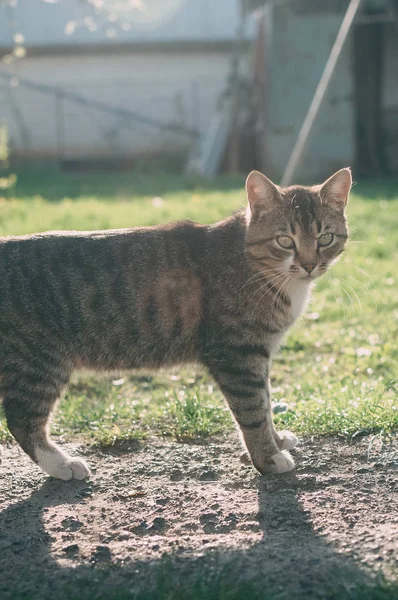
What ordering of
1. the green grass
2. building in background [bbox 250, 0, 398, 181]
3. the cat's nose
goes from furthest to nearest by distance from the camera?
building in background [bbox 250, 0, 398, 181] < the green grass < the cat's nose

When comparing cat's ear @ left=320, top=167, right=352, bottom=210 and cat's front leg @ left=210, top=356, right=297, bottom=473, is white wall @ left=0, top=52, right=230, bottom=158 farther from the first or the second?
cat's front leg @ left=210, top=356, right=297, bottom=473

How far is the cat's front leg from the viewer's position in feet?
11.6

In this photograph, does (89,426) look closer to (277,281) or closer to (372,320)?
(277,281)

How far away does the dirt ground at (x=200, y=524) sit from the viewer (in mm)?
2531

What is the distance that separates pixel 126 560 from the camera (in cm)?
271

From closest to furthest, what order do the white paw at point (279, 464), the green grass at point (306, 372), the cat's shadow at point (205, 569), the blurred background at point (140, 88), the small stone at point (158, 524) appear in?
the cat's shadow at point (205, 569) → the small stone at point (158, 524) → the white paw at point (279, 464) → the green grass at point (306, 372) → the blurred background at point (140, 88)

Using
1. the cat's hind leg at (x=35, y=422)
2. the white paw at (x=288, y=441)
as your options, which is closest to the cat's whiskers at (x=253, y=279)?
the white paw at (x=288, y=441)

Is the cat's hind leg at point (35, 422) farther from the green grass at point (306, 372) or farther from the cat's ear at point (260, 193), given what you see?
the cat's ear at point (260, 193)

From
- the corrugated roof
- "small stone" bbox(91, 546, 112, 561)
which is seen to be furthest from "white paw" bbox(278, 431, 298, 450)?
the corrugated roof

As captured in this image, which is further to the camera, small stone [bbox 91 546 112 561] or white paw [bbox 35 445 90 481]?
white paw [bbox 35 445 90 481]

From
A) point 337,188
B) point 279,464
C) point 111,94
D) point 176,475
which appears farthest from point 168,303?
point 111,94

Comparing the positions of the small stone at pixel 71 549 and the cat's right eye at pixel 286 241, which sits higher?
the cat's right eye at pixel 286 241

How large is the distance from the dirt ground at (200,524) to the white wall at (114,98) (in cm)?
1675

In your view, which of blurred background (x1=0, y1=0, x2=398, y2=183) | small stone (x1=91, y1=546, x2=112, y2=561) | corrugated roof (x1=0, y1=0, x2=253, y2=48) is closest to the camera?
small stone (x1=91, y1=546, x2=112, y2=561)
